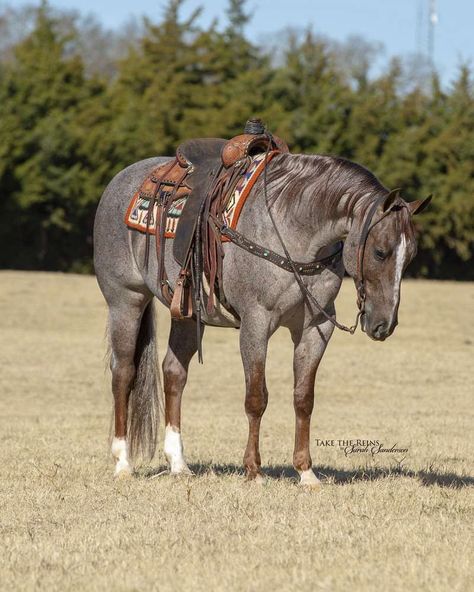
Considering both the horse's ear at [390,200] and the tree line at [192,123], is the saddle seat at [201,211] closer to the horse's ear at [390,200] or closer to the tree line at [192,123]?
the horse's ear at [390,200]

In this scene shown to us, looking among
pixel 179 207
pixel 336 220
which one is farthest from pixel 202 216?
pixel 336 220

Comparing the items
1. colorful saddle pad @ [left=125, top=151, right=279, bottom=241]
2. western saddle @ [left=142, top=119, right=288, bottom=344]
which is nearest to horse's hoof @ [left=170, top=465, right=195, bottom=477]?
western saddle @ [left=142, top=119, right=288, bottom=344]

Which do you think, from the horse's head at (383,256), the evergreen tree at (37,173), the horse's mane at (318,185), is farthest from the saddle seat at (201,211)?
the evergreen tree at (37,173)

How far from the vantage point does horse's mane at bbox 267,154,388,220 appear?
275 inches

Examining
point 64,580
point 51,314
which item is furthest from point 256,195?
point 51,314

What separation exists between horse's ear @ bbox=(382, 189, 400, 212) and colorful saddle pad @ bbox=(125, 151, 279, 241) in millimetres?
1098

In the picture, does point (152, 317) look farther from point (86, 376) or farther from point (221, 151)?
point (86, 376)

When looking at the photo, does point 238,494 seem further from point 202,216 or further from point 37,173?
point 37,173

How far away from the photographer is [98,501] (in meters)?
6.92

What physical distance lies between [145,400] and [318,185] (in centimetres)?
228

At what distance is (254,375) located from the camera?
726 cm

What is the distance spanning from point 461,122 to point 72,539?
3047 centimetres

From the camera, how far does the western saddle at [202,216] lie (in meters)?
7.51

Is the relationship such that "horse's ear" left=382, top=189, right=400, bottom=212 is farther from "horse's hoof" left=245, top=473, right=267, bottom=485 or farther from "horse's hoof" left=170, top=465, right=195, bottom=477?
"horse's hoof" left=170, top=465, right=195, bottom=477
